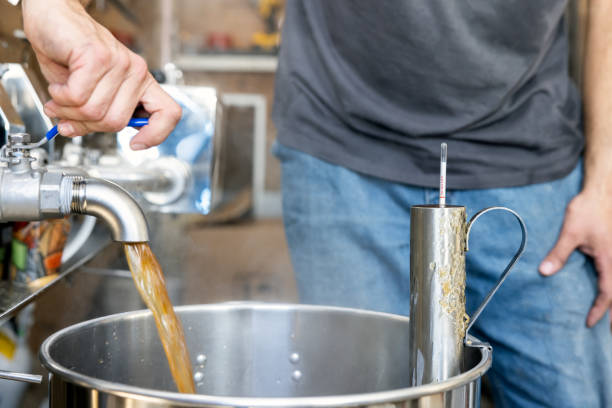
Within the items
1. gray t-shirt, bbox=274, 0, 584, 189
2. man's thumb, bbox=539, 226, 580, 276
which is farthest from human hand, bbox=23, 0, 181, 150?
man's thumb, bbox=539, 226, 580, 276

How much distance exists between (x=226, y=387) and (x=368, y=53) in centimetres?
53

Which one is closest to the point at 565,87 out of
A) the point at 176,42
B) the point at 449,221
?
the point at 449,221

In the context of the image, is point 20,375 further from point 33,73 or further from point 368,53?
point 368,53

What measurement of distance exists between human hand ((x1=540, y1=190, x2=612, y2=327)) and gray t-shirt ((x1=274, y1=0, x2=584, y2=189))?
0.06m

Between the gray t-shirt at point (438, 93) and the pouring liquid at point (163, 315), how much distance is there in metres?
0.43

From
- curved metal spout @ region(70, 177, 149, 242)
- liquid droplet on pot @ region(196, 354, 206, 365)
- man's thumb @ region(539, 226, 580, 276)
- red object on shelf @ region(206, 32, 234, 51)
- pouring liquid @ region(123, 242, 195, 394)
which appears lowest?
liquid droplet on pot @ region(196, 354, 206, 365)

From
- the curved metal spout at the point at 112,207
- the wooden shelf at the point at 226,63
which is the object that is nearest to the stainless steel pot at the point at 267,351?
the curved metal spout at the point at 112,207

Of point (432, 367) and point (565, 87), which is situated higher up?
point (565, 87)

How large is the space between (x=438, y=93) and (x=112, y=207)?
0.57 m

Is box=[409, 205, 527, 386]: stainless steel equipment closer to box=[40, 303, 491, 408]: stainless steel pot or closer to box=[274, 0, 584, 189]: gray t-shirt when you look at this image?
box=[40, 303, 491, 408]: stainless steel pot

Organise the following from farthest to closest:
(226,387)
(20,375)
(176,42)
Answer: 1. (176,42)
2. (226,387)
3. (20,375)

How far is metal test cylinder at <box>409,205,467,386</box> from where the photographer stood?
58 cm

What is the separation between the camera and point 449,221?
577 millimetres

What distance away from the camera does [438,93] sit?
0.96 m
